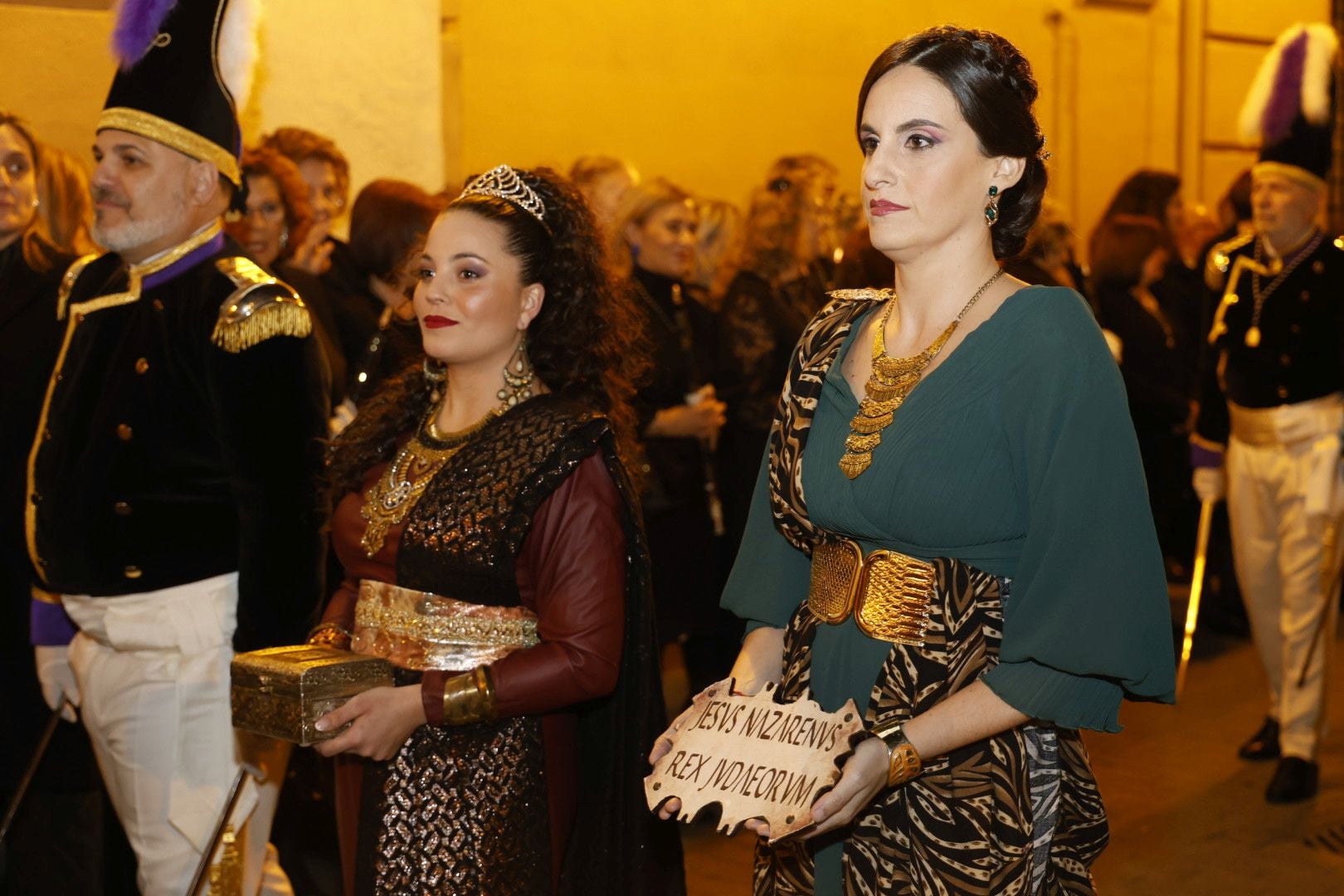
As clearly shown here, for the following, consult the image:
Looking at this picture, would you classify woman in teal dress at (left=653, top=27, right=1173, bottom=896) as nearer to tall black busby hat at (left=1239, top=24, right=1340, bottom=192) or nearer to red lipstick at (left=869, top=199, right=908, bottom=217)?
red lipstick at (left=869, top=199, right=908, bottom=217)

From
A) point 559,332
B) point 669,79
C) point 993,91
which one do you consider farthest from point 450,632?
point 669,79

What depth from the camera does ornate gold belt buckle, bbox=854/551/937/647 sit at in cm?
224

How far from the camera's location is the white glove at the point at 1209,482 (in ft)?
20.2

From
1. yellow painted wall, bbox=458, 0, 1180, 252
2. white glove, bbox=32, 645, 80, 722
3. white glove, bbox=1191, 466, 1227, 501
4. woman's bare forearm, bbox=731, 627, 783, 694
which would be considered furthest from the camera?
yellow painted wall, bbox=458, 0, 1180, 252

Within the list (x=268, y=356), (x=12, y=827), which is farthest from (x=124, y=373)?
(x=12, y=827)

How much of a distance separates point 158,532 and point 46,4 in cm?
310

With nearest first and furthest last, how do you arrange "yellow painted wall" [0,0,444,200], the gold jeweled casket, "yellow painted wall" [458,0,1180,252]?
the gold jeweled casket < "yellow painted wall" [0,0,444,200] < "yellow painted wall" [458,0,1180,252]

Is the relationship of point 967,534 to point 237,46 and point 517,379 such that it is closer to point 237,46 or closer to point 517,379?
point 517,379

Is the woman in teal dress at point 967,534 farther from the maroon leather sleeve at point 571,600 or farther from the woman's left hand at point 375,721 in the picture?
the woman's left hand at point 375,721

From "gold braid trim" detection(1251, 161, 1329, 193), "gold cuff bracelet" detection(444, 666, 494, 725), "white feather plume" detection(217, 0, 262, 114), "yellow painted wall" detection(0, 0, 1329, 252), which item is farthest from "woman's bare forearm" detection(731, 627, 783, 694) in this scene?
"gold braid trim" detection(1251, 161, 1329, 193)

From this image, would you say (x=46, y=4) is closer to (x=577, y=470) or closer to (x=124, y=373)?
(x=124, y=373)

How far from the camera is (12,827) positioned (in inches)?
185

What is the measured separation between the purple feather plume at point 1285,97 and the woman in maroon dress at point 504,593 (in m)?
3.83

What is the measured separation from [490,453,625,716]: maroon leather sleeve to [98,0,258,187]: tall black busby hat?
4.45 ft
